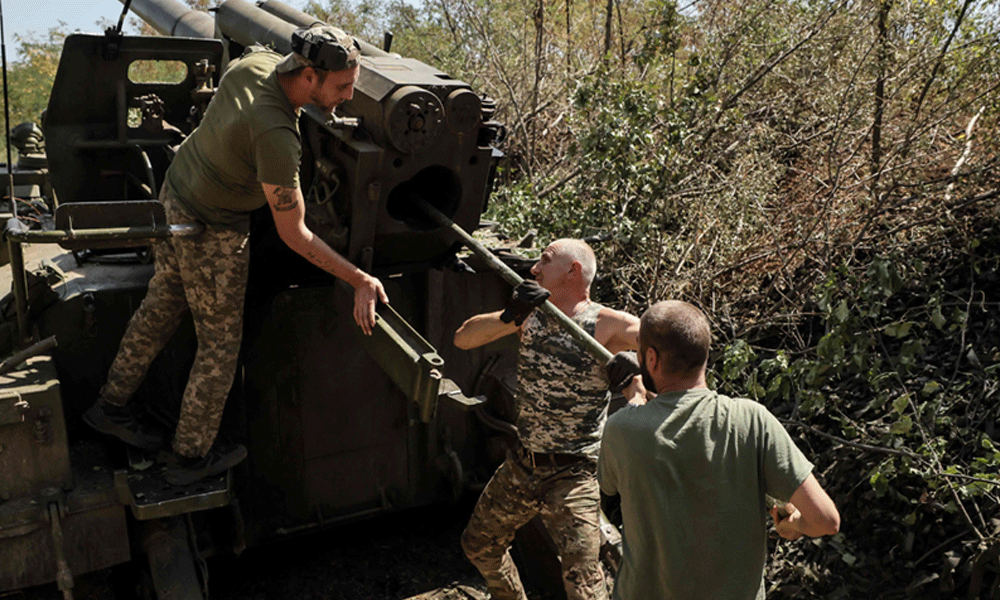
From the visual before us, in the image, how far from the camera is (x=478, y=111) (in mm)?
3785

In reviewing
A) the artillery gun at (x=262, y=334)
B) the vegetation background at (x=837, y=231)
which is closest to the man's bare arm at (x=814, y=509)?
the artillery gun at (x=262, y=334)

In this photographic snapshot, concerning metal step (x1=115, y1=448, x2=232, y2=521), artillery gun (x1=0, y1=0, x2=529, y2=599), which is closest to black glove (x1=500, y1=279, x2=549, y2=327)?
artillery gun (x1=0, y1=0, x2=529, y2=599)

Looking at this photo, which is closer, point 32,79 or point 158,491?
point 158,491

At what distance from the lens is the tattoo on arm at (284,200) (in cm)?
336

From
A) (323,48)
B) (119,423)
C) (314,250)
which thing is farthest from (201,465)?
(323,48)

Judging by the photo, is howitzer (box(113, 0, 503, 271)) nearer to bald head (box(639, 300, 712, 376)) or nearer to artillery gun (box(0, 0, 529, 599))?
artillery gun (box(0, 0, 529, 599))

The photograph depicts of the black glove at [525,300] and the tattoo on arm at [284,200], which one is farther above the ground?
the tattoo on arm at [284,200]

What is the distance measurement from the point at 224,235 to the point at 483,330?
1140mm

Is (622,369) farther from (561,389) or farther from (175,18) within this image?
(175,18)

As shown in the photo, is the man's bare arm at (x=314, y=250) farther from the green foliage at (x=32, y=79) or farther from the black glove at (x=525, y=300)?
the green foliage at (x=32, y=79)

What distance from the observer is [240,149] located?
3.49 m

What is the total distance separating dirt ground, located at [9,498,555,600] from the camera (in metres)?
4.62

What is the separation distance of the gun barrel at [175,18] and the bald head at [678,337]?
162 inches

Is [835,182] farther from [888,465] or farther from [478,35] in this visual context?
[478,35]
